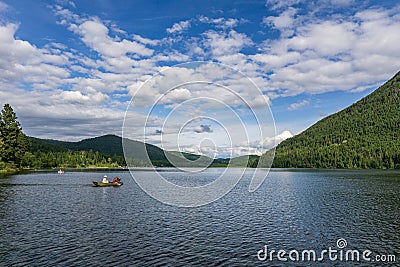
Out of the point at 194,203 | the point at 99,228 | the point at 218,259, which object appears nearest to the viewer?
the point at 218,259

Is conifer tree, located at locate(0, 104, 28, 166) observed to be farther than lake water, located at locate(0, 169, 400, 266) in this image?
Yes

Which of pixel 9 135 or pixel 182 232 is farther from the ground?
pixel 9 135

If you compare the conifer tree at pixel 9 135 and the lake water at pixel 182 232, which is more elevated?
the conifer tree at pixel 9 135

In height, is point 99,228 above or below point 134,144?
below

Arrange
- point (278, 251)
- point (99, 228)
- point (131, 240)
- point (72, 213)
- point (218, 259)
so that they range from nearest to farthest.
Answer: point (218, 259), point (278, 251), point (131, 240), point (99, 228), point (72, 213)

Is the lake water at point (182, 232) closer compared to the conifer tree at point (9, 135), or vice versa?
the lake water at point (182, 232)

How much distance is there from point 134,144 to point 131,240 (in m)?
10.8

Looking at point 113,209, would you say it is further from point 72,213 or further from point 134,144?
point 134,144

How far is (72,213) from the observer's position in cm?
4447

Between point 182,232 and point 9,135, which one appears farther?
point 9,135

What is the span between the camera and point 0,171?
421ft

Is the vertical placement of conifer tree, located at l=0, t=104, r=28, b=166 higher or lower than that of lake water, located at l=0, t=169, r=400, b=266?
higher

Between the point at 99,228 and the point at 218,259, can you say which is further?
the point at 99,228

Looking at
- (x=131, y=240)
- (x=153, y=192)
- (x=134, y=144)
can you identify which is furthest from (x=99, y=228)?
(x=153, y=192)
